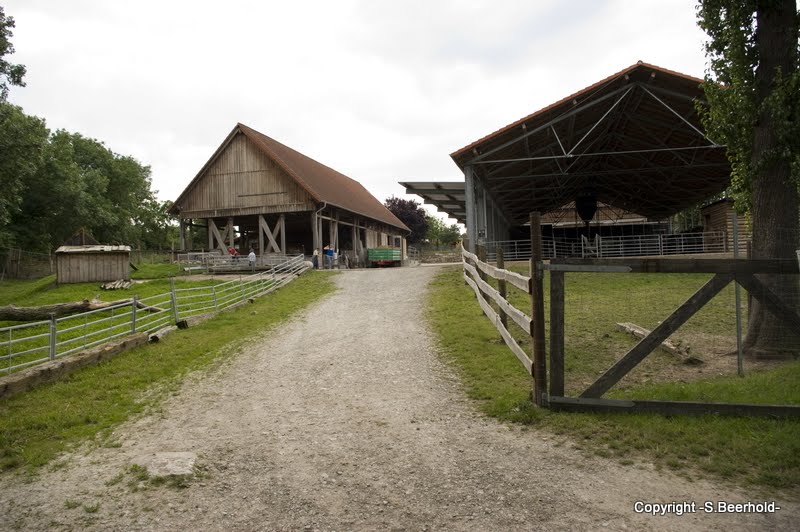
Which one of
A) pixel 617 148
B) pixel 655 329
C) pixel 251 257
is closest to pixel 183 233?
pixel 251 257

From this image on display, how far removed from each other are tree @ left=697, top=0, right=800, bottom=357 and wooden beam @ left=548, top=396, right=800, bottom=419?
2133mm

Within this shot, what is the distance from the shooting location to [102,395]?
6.92 meters

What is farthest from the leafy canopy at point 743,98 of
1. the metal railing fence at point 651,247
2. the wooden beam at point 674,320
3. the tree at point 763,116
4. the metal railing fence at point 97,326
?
the metal railing fence at point 651,247

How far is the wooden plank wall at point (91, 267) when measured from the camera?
22.2 metres

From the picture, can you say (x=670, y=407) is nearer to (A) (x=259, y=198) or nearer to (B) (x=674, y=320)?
(B) (x=674, y=320)

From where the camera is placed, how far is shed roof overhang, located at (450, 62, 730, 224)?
1772cm

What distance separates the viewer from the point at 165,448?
504cm

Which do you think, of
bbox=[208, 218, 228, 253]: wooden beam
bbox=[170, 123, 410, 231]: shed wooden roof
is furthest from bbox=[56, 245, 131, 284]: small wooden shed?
bbox=[170, 123, 410, 231]: shed wooden roof

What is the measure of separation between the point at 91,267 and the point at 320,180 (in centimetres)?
1434

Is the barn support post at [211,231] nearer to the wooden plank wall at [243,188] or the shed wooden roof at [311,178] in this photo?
the wooden plank wall at [243,188]

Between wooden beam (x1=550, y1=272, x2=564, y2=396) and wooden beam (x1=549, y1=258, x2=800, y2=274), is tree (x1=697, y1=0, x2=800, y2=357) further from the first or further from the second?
wooden beam (x1=550, y1=272, x2=564, y2=396)

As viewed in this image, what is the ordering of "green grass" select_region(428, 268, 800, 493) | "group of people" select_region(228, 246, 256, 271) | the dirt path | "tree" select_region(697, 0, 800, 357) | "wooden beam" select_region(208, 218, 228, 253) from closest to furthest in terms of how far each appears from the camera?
1. the dirt path
2. "green grass" select_region(428, 268, 800, 493)
3. "tree" select_region(697, 0, 800, 357)
4. "group of people" select_region(228, 246, 256, 271)
5. "wooden beam" select_region(208, 218, 228, 253)

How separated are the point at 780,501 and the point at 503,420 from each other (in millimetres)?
2396

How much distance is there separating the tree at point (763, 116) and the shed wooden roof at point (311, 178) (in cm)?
2159
